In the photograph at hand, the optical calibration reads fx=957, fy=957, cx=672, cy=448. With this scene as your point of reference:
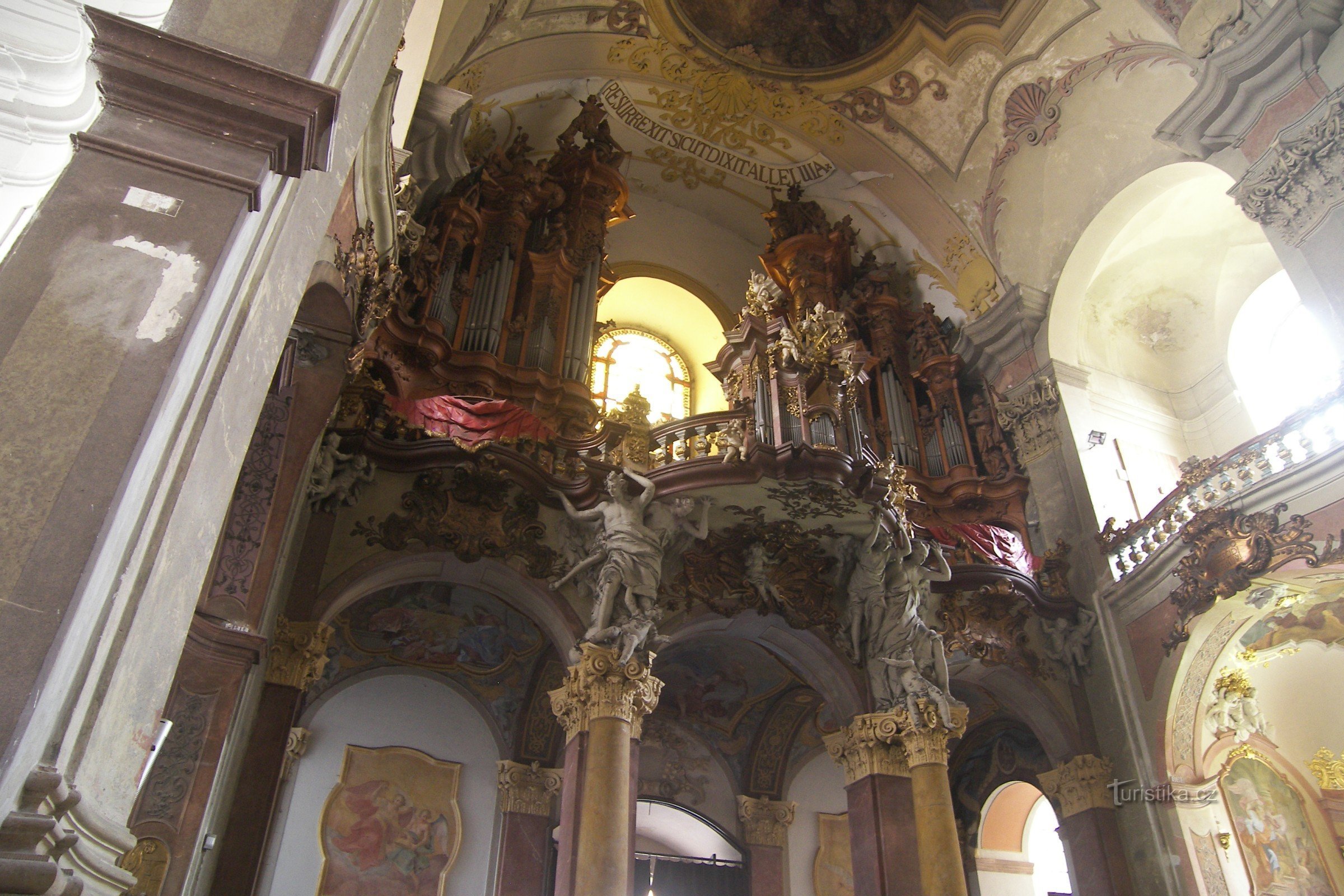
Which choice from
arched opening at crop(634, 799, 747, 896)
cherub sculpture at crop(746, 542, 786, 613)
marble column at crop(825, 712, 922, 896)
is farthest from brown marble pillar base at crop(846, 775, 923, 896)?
arched opening at crop(634, 799, 747, 896)

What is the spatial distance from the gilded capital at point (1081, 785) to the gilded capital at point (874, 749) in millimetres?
2343

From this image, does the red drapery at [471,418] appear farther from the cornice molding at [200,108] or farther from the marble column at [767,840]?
the cornice molding at [200,108]

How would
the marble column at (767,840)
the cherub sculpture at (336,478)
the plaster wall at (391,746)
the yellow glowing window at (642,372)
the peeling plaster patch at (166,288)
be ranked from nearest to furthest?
the peeling plaster patch at (166,288) < the cherub sculpture at (336,478) < the plaster wall at (391,746) < the marble column at (767,840) < the yellow glowing window at (642,372)

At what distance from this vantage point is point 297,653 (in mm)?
7324

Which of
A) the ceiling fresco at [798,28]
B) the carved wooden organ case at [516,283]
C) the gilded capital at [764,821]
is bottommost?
the gilded capital at [764,821]

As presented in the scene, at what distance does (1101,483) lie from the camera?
11242mm

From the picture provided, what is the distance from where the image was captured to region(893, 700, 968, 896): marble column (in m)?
7.66

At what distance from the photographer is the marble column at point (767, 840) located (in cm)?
1037

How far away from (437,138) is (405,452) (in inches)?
153

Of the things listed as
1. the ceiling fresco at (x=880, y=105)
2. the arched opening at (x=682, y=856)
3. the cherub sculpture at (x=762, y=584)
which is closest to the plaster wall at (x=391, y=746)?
the arched opening at (x=682, y=856)

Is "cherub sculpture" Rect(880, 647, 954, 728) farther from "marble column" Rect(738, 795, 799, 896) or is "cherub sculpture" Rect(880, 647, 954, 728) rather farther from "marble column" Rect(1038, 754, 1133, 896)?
"marble column" Rect(738, 795, 799, 896)

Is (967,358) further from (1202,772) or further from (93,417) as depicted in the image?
(93,417)

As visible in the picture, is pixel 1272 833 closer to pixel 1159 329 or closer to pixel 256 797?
pixel 1159 329

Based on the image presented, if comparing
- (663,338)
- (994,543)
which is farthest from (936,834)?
(663,338)
